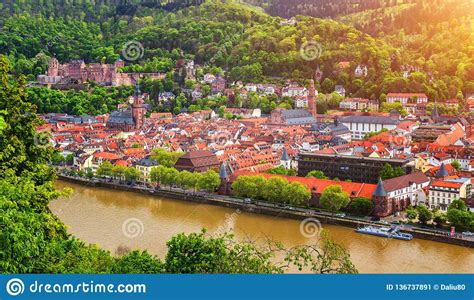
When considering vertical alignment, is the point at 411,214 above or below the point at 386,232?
above

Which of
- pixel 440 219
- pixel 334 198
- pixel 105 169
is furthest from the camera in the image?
pixel 105 169

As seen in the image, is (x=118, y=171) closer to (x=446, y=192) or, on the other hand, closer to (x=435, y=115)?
(x=446, y=192)

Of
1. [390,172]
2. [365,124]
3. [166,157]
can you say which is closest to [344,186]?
[390,172]

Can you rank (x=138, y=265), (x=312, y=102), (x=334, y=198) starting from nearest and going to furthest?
1. (x=138, y=265)
2. (x=334, y=198)
3. (x=312, y=102)

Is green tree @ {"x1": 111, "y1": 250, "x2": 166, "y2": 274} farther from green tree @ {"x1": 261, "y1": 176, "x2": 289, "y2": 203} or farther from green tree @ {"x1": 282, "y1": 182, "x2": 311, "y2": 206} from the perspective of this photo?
green tree @ {"x1": 261, "y1": 176, "x2": 289, "y2": 203}

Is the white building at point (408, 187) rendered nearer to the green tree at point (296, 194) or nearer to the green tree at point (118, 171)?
the green tree at point (296, 194)

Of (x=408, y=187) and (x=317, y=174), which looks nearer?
(x=408, y=187)

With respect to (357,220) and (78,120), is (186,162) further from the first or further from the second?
(78,120)

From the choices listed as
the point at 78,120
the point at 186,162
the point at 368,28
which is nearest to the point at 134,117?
the point at 78,120
